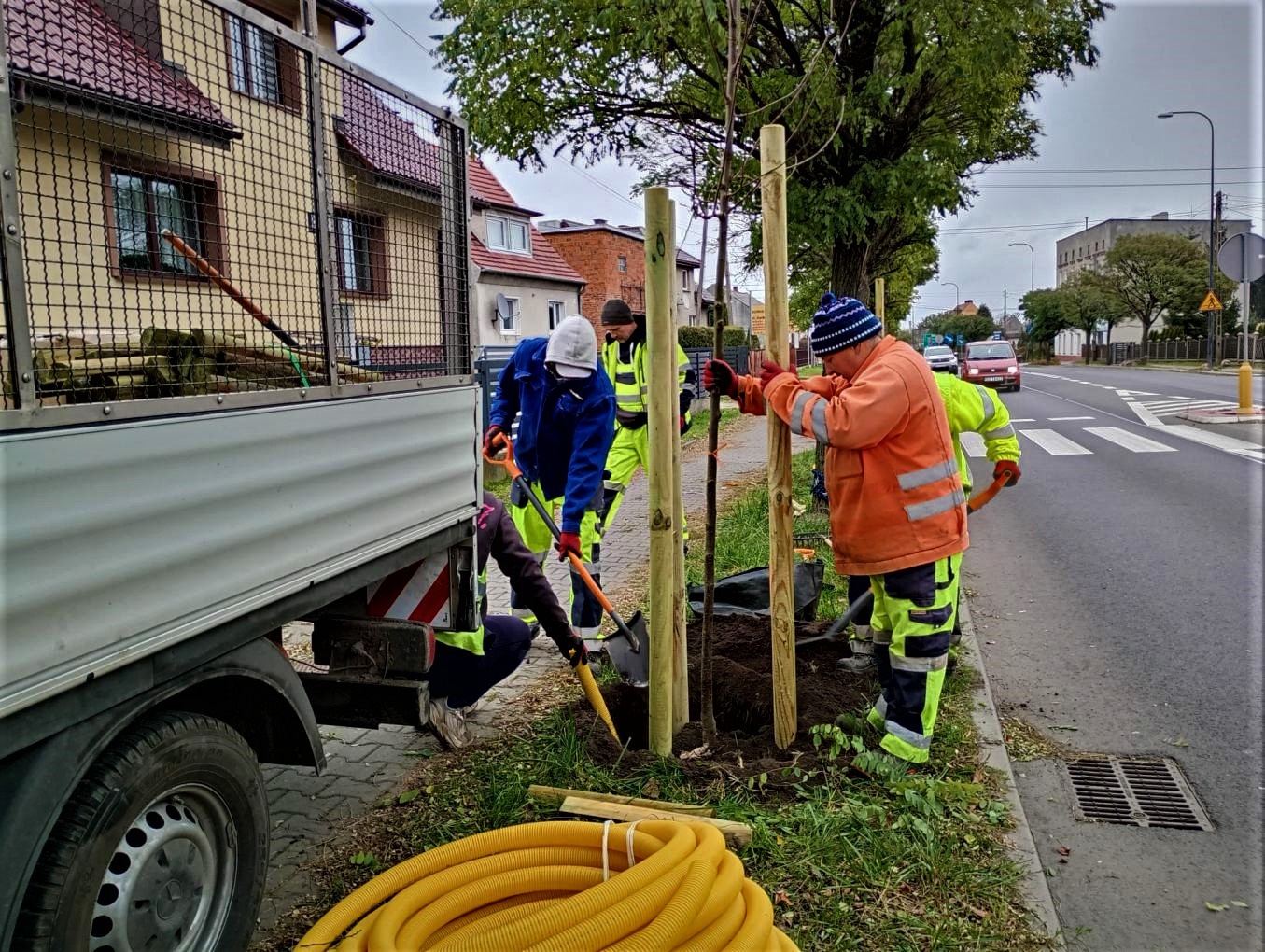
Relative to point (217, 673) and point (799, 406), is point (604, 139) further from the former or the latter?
point (217, 673)

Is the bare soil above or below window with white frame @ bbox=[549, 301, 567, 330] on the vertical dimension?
below

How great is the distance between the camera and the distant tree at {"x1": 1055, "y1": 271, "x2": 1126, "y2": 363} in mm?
55656

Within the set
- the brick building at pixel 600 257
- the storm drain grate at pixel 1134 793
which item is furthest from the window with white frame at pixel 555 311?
the storm drain grate at pixel 1134 793

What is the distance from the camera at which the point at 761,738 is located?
12.8 feet

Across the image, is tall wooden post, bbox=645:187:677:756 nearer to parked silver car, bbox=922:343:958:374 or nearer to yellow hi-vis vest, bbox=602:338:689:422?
yellow hi-vis vest, bbox=602:338:689:422

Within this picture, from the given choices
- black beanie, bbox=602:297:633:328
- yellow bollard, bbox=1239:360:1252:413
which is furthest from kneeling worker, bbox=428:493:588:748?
yellow bollard, bbox=1239:360:1252:413

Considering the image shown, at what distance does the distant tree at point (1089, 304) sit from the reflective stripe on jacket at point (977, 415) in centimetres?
5708

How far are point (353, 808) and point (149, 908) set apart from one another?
147 cm

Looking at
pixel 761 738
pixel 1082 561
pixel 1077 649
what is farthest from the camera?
pixel 1082 561

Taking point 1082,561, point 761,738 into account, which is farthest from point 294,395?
point 1082,561

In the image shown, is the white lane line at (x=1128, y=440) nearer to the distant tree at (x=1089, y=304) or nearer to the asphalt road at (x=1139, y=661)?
the asphalt road at (x=1139, y=661)

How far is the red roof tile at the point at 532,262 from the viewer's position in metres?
28.1

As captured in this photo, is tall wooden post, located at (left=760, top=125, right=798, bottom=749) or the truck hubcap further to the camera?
tall wooden post, located at (left=760, top=125, right=798, bottom=749)

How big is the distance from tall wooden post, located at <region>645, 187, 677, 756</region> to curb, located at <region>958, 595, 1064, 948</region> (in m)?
1.29
